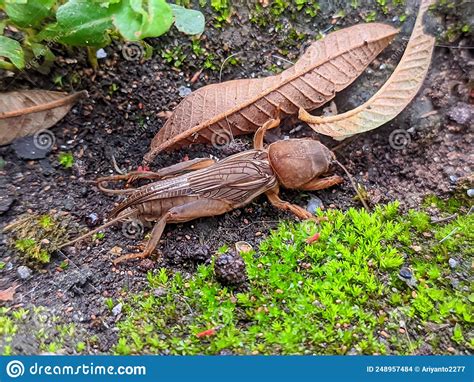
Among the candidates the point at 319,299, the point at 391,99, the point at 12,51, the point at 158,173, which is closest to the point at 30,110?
the point at 12,51

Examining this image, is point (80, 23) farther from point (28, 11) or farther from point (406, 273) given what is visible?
point (406, 273)

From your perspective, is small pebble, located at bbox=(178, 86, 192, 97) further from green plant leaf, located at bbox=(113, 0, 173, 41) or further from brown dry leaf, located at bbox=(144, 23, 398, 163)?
green plant leaf, located at bbox=(113, 0, 173, 41)

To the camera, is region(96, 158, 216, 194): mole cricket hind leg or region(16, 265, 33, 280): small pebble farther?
region(96, 158, 216, 194): mole cricket hind leg

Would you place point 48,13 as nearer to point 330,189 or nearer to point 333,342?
point 330,189

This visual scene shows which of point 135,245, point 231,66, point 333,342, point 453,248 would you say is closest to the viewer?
point 333,342

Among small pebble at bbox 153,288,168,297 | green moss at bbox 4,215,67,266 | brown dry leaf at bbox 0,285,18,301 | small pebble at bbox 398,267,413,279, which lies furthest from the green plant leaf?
small pebble at bbox 398,267,413,279

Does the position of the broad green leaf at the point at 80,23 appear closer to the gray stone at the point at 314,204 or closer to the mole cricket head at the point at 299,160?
the mole cricket head at the point at 299,160

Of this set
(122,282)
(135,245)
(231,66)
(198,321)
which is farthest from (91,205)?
(231,66)
